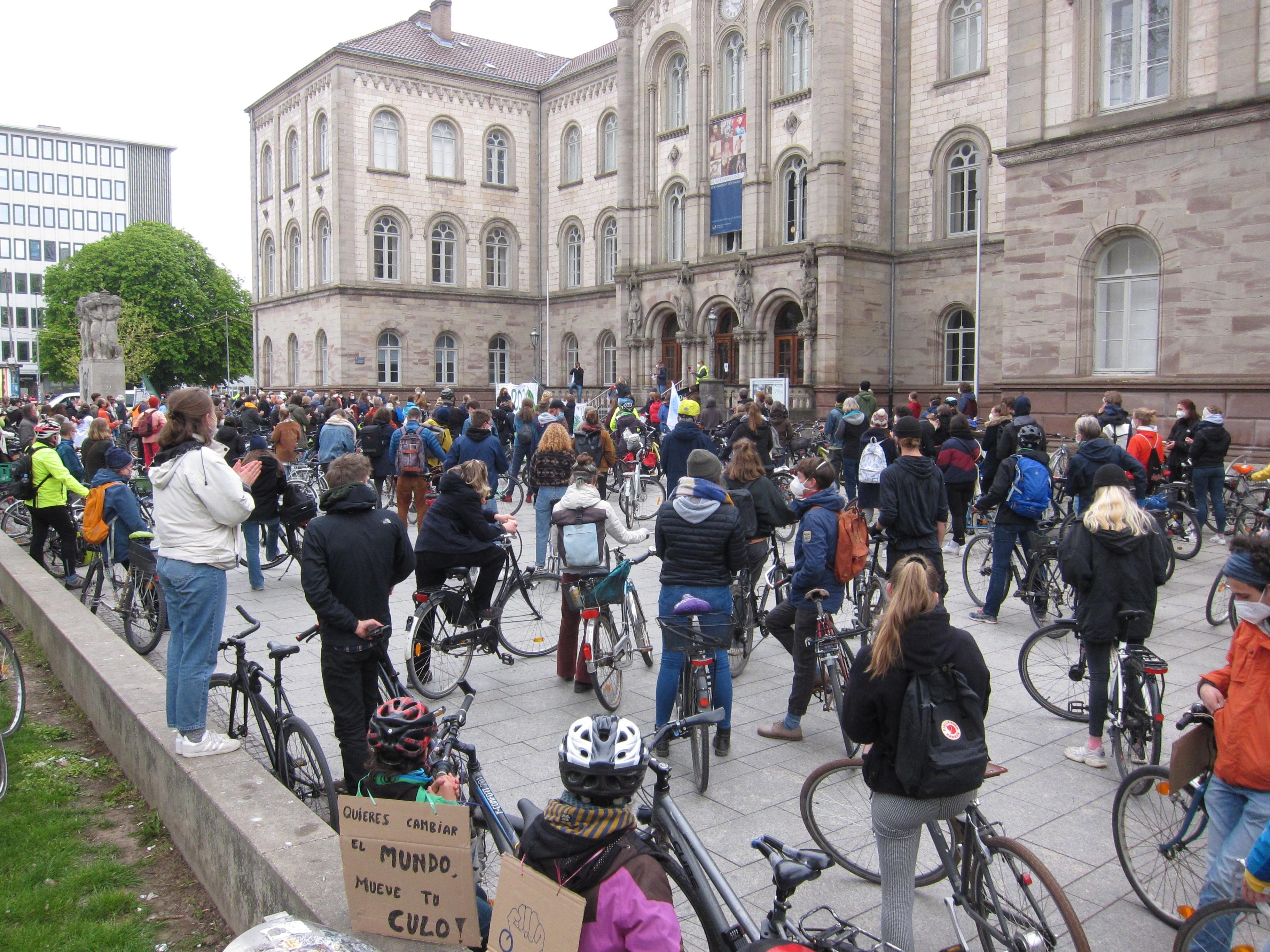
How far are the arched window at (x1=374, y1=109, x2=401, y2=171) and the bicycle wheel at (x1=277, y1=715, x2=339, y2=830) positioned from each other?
39958 millimetres

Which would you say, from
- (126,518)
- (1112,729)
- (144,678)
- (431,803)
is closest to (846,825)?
(1112,729)

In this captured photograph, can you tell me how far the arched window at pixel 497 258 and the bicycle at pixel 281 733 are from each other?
40.7 metres

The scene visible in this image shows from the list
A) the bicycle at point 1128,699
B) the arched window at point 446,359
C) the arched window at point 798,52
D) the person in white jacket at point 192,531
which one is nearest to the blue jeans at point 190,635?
the person in white jacket at point 192,531

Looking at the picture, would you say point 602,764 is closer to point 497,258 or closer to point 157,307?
point 497,258

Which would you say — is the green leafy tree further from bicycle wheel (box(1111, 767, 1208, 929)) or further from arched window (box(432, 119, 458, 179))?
bicycle wheel (box(1111, 767, 1208, 929))

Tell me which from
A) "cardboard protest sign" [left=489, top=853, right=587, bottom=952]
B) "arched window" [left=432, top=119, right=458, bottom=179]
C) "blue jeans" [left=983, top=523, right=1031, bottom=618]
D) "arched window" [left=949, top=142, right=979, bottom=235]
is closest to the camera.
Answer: "cardboard protest sign" [left=489, top=853, right=587, bottom=952]

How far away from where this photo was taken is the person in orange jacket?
11.6ft

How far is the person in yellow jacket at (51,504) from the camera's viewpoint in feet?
36.3

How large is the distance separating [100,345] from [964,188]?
29307mm

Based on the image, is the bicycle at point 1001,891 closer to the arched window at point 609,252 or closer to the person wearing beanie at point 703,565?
the person wearing beanie at point 703,565

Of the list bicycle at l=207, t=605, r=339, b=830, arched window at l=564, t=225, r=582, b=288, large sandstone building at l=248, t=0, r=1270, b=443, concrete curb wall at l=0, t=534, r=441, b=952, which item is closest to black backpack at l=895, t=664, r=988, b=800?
concrete curb wall at l=0, t=534, r=441, b=952

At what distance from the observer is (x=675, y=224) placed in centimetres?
3591

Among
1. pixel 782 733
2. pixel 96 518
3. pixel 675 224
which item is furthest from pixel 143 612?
pixel 675 224

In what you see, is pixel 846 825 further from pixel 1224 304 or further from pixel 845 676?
pixel 1224 304
